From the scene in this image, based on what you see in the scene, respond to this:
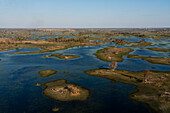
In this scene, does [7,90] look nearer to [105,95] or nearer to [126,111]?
[105,95]

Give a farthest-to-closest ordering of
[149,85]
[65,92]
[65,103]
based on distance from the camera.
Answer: [149,85] < [65,92] < [65,103]

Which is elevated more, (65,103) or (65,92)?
(65,92)

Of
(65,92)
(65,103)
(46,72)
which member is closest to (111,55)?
(46,72)

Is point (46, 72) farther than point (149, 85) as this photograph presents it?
Yes

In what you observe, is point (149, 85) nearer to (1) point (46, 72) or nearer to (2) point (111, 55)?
(1) point (46, 72)

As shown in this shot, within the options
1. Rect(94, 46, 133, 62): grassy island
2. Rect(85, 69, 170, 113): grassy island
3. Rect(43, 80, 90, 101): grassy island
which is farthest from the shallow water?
Rect(94, 46, 133, 62): grassy island

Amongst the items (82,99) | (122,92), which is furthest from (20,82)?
(122,92)

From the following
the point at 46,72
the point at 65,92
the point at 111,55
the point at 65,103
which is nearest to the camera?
the point at 65,103

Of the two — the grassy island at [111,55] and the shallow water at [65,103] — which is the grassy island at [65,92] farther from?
the grassy island at [111,55]
